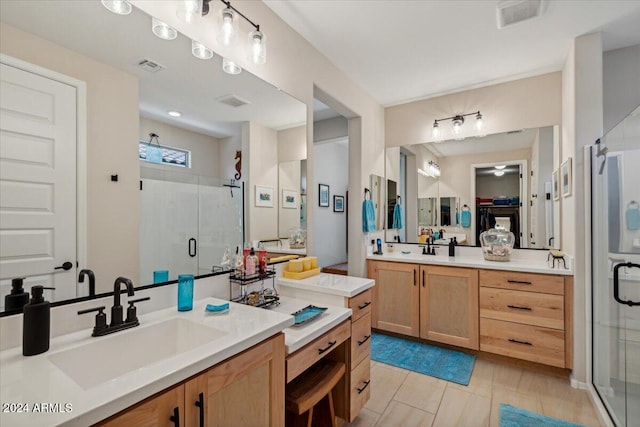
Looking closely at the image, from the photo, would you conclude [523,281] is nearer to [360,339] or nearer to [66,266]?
[360,339]

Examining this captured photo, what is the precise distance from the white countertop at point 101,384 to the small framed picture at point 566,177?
2.59m

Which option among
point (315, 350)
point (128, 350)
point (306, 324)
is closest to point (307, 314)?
point (306, 324)

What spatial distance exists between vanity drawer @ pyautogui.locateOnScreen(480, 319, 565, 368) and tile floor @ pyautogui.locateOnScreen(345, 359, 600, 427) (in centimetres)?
17

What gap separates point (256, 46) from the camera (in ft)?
5.69

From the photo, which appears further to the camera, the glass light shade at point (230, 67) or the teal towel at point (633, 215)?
the glass light shade at point (230, 67)

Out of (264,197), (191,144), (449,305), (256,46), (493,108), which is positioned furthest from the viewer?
(493,108)

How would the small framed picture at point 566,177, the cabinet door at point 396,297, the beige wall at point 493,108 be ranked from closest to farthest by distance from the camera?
1. the small framed picture at point 566,177
2. the beige wall at point 493,108
3. the cabinet door at point 396,297

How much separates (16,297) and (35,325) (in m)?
0.15

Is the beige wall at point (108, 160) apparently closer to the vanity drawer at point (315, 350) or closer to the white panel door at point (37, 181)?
the white panel door at point (37, 181)

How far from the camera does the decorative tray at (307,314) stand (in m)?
1.50

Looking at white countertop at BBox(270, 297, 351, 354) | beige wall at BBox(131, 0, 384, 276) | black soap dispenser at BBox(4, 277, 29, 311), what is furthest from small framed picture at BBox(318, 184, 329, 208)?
black soap dispenser at BBox(4, 277, 29, 311)

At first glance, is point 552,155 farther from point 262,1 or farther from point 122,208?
point 122,208

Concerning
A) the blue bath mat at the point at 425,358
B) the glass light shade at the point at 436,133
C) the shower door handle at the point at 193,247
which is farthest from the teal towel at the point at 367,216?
the shower door handle at the point at 193,247

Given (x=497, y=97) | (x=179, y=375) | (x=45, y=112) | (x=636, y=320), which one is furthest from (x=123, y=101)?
(x=497, y=97)
